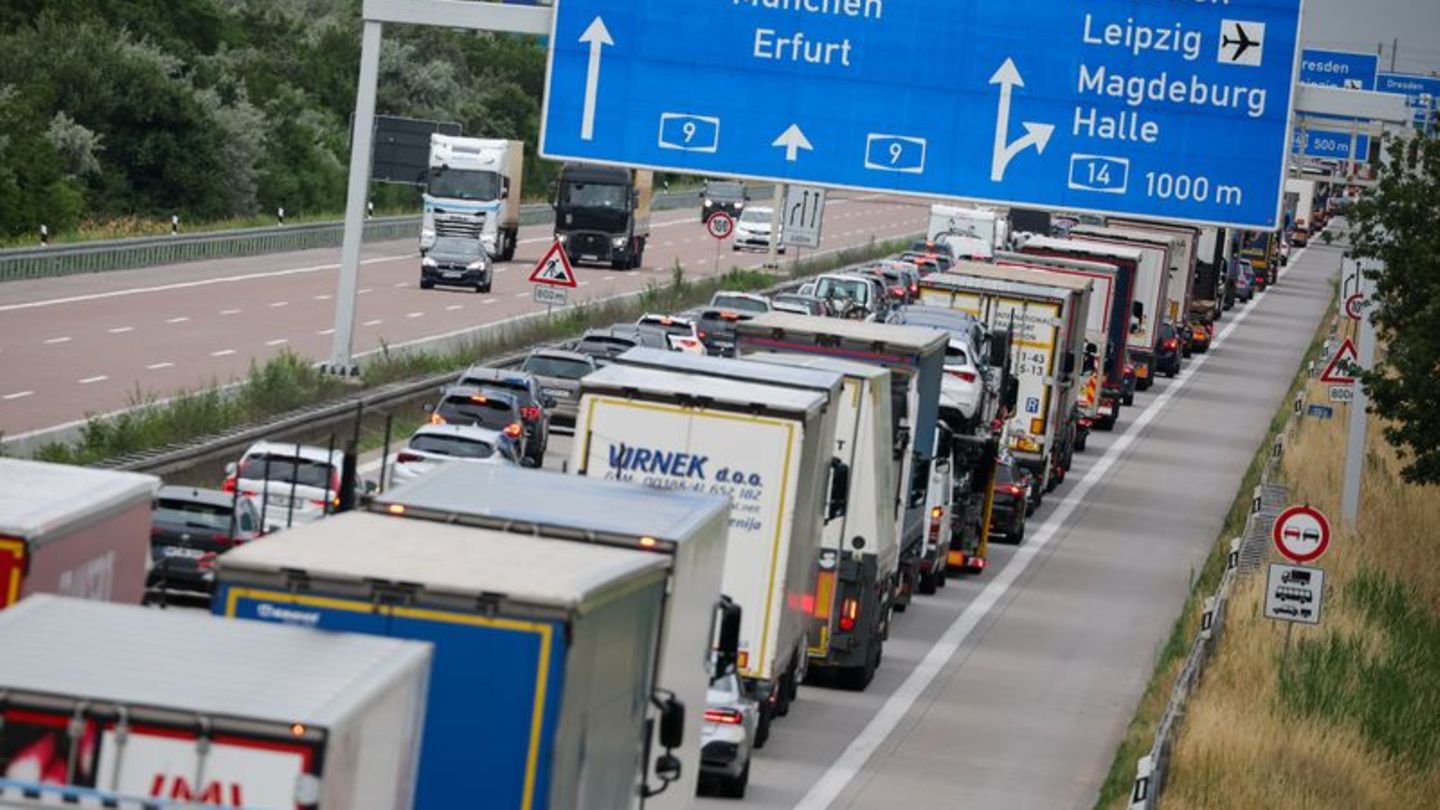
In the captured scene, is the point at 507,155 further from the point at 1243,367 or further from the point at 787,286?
the point at 1243,367

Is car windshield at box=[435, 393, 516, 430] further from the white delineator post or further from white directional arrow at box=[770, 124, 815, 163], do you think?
white directional arrow at box=[770, 124, 815, 163]

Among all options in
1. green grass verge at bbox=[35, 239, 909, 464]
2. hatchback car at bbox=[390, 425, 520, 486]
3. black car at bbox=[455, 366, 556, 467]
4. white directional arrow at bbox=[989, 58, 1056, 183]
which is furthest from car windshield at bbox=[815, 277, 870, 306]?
white directional arrow at bbox=[989, 58, 1056, 183]

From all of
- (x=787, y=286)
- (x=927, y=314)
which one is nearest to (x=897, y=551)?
(x=927, y=314)

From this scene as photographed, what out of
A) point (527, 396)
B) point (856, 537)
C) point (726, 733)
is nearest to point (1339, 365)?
point (527, 396)

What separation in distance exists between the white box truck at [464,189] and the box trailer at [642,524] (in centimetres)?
6205

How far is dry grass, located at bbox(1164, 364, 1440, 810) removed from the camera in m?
22.9

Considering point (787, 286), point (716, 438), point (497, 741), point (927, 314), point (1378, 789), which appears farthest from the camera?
point (787, 286)

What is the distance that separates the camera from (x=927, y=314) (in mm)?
40344

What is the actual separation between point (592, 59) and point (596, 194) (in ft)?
170

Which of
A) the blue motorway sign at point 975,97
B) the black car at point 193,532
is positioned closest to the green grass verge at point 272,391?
the black car at point 193,532

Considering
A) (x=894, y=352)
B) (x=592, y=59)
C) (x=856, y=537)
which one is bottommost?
(x=856, y=537)

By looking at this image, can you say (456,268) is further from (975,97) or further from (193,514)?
(193,514)

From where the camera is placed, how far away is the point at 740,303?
2522 inches

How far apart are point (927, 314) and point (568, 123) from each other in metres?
10.2
